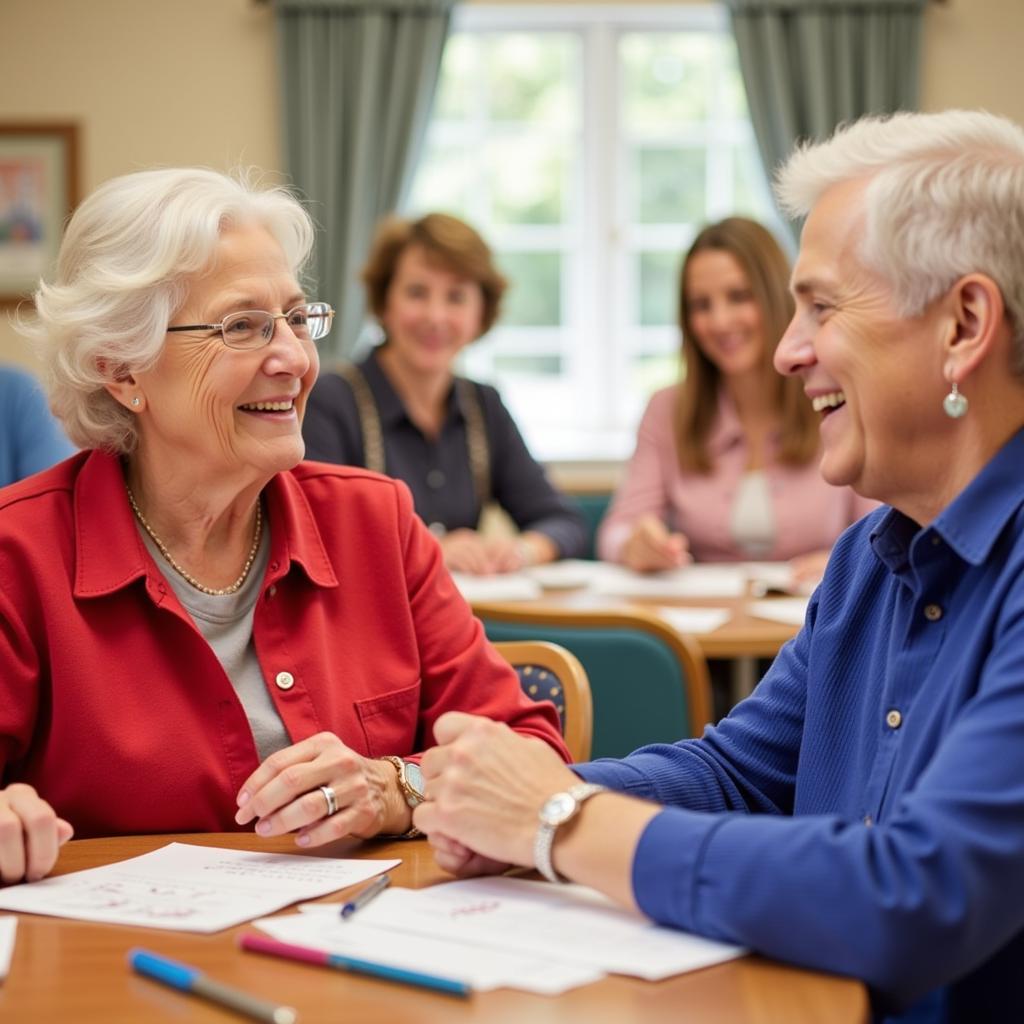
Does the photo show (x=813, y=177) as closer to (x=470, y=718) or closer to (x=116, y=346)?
(x=470, y=718)

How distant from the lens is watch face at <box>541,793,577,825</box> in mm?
1166

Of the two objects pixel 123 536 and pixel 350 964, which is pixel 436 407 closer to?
pixel 123 536

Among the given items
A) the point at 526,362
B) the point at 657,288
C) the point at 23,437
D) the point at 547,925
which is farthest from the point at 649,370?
the point at 547,925

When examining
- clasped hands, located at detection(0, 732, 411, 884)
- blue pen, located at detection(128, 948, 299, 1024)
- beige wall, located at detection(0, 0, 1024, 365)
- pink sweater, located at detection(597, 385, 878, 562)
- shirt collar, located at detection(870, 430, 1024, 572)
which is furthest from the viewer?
beige wall, located at detection(0, 0, 1024, 365)

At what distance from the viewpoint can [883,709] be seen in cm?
127

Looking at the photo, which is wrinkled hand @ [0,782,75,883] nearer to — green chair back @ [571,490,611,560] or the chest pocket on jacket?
the chest pocket on jacket

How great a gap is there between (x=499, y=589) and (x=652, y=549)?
0.49 m

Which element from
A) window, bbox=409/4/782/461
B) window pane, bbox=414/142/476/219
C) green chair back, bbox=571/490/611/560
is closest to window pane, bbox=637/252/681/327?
window, bbox=409/4/782/461

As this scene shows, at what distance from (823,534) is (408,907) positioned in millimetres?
2667

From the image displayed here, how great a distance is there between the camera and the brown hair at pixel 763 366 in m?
3.73

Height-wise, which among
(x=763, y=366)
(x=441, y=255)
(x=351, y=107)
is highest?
(x=351, y=107)

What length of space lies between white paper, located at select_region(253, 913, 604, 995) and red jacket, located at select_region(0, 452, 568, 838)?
481 millimetres

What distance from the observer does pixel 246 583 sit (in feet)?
5.80

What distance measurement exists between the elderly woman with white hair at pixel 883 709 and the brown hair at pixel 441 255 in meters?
2.62
